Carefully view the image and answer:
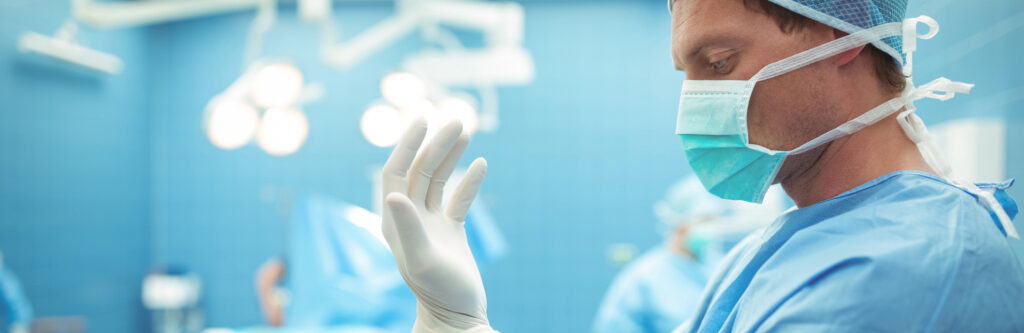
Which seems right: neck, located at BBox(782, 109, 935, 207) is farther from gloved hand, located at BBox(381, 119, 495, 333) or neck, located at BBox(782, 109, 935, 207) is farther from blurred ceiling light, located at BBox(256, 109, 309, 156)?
blurred ceiling light, located at BBox(256, 109, 309, 156)

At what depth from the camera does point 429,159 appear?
94 cm

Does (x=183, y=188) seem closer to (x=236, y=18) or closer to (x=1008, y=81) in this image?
(x=236, y=18)

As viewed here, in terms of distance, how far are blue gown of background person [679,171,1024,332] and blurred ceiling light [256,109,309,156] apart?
2136 millimetres

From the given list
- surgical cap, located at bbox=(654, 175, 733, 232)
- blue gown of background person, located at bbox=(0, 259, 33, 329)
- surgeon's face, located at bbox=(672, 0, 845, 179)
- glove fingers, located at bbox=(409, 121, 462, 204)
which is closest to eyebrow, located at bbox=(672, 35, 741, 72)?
surgeon's face, located at bbox=(672, 0, 845, 179)

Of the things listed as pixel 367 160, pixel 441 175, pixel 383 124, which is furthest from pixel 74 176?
pixel 441 175

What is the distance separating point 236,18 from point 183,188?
58.5 inches

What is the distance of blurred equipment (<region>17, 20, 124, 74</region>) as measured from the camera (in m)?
4.08

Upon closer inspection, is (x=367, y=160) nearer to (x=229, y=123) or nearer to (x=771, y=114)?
(x=229, y=123)

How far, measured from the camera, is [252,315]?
5281mm

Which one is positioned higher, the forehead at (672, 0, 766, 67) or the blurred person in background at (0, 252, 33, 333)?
the forehead at (672, 0, 766, 67)

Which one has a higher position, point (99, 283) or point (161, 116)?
point (161, 116)

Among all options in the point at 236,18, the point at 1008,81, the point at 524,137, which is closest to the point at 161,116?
the point at 236,18

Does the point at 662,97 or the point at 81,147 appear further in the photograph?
the point at 662,97

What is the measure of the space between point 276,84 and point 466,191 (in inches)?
66.5
